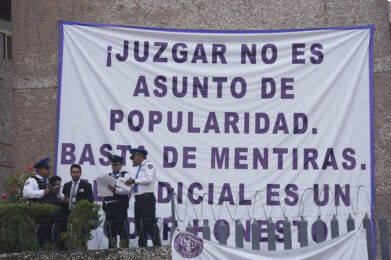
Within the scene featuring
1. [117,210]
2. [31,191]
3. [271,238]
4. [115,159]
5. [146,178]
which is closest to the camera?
[271,238]

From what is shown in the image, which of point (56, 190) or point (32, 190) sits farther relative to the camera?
point (56, 190)

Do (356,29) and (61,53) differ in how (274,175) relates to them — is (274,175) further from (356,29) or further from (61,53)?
(61,53)

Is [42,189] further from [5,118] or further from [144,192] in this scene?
[5,118]

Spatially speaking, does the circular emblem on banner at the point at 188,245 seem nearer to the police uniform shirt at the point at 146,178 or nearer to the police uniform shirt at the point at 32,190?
the police uniform shirt at the point at 146,178

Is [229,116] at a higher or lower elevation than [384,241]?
higher

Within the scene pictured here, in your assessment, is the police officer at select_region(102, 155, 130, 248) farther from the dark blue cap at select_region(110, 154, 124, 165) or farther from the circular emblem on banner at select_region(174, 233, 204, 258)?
the circular emblem on banner at select_region(174, 233, 204, 258)

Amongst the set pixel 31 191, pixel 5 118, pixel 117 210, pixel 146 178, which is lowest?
pixel 117 210

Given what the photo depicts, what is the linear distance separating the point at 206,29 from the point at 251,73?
0.97 meters

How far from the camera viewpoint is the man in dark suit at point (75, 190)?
11.6 m

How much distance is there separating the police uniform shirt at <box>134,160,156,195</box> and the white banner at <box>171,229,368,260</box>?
7.23ft

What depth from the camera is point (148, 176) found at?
1128 centimetres

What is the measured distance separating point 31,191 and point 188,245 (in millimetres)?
2830

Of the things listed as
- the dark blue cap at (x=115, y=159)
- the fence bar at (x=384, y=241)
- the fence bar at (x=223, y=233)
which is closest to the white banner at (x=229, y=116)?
the dark blue cap at (x=115, y=159)

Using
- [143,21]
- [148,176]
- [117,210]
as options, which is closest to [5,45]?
[143,21]
